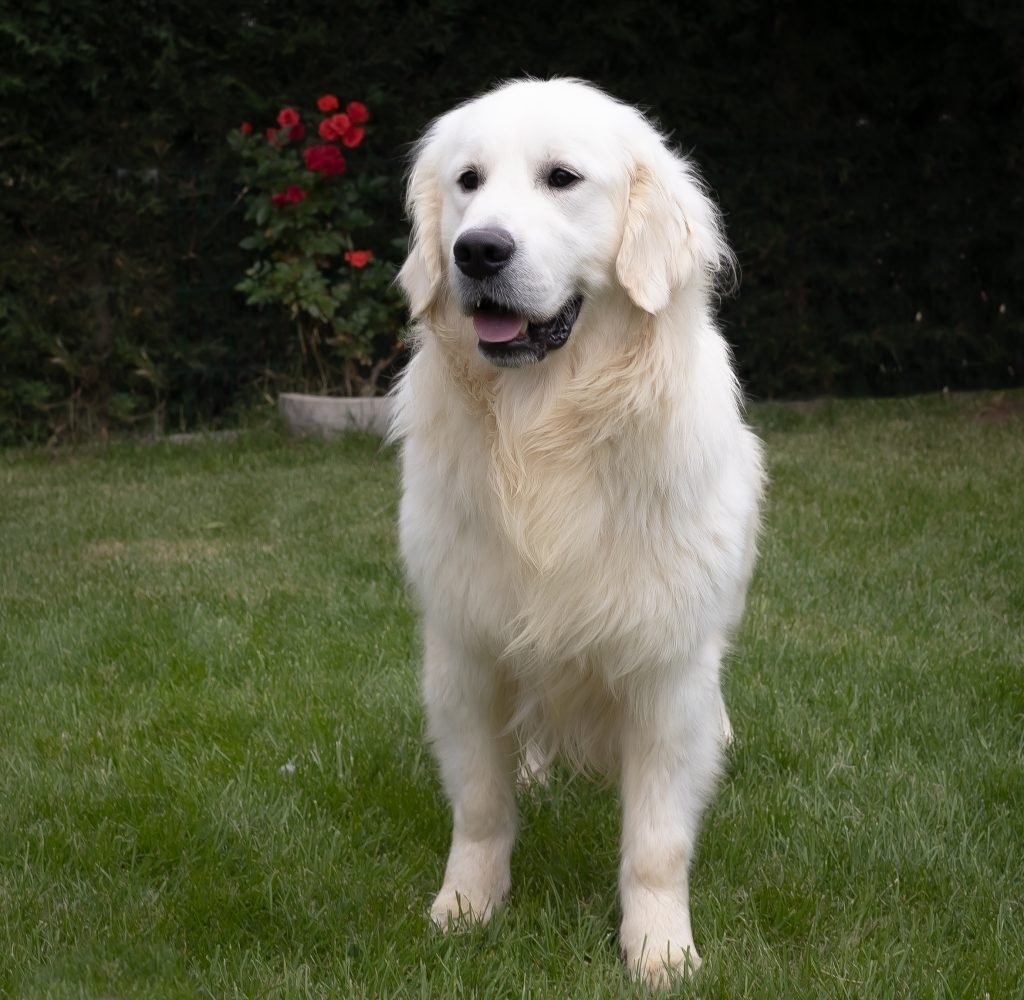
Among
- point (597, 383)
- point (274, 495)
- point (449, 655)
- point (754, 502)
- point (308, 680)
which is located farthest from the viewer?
point (274, 495)

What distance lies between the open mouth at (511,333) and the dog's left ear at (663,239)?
133 mm

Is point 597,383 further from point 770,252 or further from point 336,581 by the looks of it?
point 770,252

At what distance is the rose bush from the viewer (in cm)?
779

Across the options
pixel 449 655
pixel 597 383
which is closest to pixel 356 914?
pixel 449 655

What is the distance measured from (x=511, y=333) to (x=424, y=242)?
33 centimetres

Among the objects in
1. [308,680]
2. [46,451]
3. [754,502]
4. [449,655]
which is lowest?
[46,451]

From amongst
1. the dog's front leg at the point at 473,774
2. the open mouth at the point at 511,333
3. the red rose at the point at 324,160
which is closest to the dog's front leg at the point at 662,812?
the dog's front leg at the point at 473,774

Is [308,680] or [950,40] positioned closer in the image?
[308,680]

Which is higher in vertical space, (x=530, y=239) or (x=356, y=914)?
(x=530, y=239)

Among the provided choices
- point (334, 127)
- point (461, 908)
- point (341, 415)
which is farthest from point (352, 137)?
point (461, 908)

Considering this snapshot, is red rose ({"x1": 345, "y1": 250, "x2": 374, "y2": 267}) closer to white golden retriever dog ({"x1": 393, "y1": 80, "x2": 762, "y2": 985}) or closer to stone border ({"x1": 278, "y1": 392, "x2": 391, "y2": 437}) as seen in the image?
stone border ({"x1": 278, "y1": 392, "x2": 391, "y2": 437})

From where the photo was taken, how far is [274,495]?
619 centimetres

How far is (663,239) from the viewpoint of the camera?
2.53 m

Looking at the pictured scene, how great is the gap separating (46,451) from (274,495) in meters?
2.07
